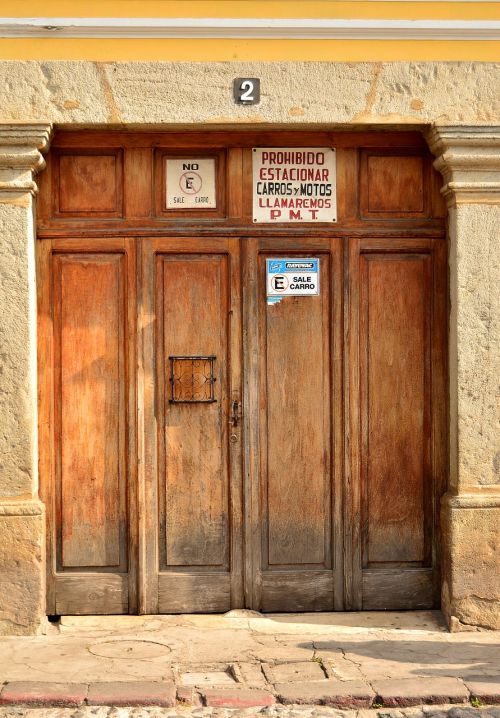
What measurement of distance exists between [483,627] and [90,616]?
230 cm

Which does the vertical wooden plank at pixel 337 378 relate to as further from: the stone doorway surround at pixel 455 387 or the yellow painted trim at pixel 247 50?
the yellow painted trim at pixel 247 50

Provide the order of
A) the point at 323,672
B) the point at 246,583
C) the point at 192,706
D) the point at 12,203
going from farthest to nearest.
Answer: the point at 246,583
the point at 12,203
the point at 323,672
the point at 192,706

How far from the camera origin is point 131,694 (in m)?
5.34

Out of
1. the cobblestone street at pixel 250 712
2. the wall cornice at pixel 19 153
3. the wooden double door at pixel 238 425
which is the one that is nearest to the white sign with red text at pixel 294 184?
the wooden double door at pixel 238 425

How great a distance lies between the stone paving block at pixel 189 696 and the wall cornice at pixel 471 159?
310 centimetres

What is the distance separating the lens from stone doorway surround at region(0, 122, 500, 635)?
6.27m

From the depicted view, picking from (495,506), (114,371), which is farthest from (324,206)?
(495,506)

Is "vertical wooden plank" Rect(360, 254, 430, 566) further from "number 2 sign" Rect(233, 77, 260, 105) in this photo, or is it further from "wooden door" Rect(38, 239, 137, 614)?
"wooden door" Rect(38, 239, 137, 614)

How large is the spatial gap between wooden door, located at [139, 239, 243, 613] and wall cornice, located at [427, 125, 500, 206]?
1.32 metres

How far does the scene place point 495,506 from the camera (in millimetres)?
6410

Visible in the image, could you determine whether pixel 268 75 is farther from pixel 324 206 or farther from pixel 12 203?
pixel 12 203

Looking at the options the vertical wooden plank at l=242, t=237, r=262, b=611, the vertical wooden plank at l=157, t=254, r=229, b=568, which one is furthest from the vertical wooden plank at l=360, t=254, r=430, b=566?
the vertical wooden plank at l=157, t=254, r=229, b=568

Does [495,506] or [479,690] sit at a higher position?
[495,506]

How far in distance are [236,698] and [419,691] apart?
2.93 feet
